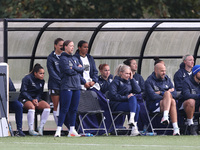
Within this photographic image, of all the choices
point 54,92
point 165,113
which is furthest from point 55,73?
point 165,113

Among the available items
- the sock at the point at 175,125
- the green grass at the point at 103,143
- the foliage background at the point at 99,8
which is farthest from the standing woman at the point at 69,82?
the foliage background at the point at 99,8

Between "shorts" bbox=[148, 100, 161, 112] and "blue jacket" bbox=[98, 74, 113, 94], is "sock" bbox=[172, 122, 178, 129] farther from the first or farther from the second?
"blue jacket" bbox=[98, 74, 113, 94]

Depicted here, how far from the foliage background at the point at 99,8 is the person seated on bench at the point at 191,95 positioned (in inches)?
353

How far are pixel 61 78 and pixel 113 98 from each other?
119cm

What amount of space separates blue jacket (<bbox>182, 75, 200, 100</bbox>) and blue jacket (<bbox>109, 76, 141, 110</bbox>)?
0.85 m

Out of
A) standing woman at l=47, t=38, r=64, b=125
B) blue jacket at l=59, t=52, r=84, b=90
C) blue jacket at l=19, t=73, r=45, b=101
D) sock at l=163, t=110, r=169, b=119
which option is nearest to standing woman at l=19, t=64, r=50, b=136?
blue jacket at l=19, t=73, r=45, b=101

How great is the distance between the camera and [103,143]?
11.3 m

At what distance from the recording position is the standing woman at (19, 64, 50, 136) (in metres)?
13.9

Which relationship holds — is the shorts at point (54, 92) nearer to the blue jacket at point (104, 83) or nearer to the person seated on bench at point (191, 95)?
the blue jacket at point (104, 83)

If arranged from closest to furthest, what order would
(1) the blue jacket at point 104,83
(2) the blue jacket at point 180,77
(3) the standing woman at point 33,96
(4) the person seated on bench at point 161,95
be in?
1. (4) the person seated on bench at point 161,95
2. (3) the standing woman at point 33,96
3. (1) the blue jacket at point 104,83
4. (2) the blue jacket at point 180,77

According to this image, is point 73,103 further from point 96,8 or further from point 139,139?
point 96,8

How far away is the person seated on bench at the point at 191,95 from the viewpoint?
13734mm

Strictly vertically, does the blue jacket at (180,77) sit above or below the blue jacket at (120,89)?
above

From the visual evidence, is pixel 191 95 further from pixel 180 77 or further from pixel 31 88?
pixel 31 88
